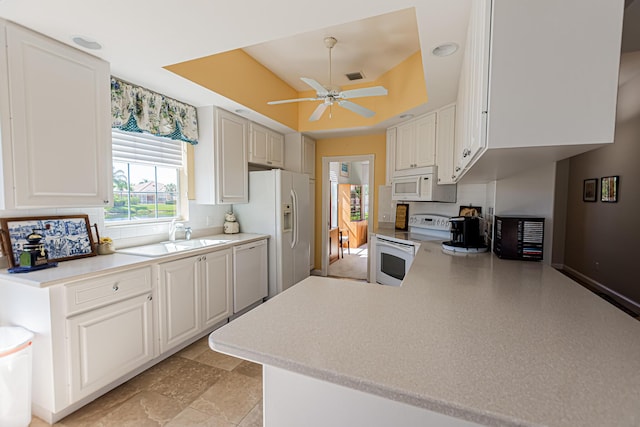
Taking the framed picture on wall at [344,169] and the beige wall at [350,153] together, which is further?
the framed picture on wall at [344,169]

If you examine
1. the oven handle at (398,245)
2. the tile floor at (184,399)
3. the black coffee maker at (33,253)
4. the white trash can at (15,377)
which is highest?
the black coffee maker at (33,253)

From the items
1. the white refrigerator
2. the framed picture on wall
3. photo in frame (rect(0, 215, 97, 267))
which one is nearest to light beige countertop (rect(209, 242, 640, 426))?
photo in frame (rect(0, 215, 97, 267))

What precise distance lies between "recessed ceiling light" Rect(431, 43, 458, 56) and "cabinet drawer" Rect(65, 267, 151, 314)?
8.69 feet

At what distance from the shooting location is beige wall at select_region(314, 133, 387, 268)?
4434 millimetres

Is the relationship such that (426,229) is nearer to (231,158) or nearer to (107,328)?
(231,158)

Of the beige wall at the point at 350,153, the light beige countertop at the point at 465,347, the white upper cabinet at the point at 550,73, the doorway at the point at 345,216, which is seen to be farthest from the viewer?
the doorway at the point at 345,216

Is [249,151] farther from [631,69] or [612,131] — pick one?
[631,69]

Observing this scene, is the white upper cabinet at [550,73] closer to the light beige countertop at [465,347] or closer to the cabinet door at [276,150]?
the light beige countertop at [465,347]

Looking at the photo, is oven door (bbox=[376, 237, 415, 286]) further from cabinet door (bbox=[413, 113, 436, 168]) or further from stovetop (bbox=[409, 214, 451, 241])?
cabinet door (bbox=[413, 113, 436, 168])

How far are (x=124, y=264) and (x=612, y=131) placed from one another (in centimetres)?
261

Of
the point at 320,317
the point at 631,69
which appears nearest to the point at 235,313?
the point at 320,317

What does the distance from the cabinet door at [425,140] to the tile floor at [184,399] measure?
2791 millimetres

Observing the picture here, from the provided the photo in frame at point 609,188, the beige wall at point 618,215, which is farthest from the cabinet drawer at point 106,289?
the photo in frame at point 609,188

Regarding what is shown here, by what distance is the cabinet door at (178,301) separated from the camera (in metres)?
2.29
